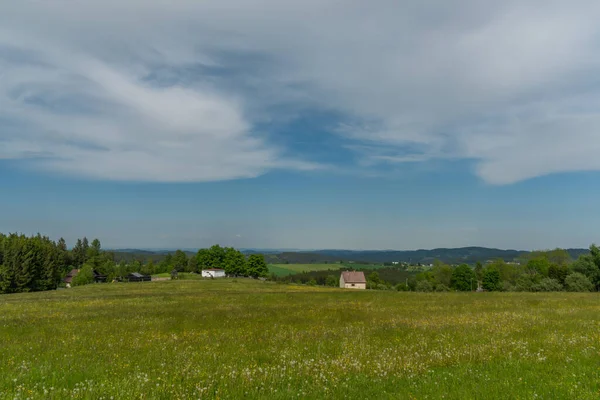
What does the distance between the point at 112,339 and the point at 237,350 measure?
5969 mm

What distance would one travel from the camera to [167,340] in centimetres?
1365

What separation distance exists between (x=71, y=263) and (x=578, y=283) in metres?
205

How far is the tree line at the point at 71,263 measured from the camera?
307 feet

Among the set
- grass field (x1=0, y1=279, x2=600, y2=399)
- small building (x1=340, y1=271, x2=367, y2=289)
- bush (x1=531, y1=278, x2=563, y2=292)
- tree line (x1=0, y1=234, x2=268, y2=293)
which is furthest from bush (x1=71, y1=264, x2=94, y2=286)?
bush (x1=531, y1=278, x2=563, y2=292)

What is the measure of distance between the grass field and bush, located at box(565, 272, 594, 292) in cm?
4670

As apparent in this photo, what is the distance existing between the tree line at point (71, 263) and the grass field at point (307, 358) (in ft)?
327

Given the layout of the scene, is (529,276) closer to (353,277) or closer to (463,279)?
(463,279)

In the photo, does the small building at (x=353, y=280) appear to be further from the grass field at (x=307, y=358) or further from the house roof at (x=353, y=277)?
the grass field at (x=307, y=358)

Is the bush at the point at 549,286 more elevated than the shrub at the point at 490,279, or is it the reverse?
the bush at the point at 549,286

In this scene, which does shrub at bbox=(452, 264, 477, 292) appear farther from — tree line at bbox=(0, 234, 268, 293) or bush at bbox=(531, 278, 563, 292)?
tree line at bbox=(0, 234, 268, 293)

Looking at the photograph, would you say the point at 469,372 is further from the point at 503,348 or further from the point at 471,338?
the point at 471,338

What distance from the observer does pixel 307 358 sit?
1052 centimetres

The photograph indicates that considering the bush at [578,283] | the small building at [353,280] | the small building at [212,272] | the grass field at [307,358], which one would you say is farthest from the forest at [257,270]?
the grass field at [307,358]

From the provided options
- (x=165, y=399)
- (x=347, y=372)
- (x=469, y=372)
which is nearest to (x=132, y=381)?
(x=165, y=399)
